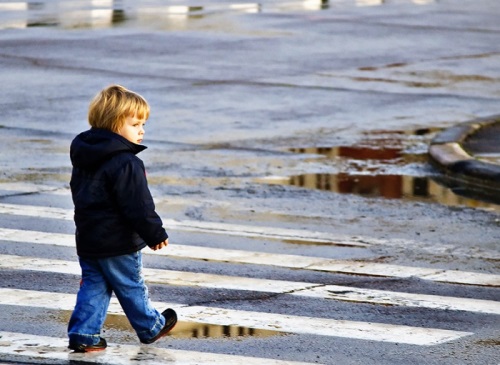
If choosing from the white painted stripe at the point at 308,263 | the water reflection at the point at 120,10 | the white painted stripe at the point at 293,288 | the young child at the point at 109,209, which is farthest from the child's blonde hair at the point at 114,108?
the water reflection at the point at 120,10

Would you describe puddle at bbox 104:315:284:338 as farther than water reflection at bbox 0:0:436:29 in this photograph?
No

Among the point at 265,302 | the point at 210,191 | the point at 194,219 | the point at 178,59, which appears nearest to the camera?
the point at 265,302

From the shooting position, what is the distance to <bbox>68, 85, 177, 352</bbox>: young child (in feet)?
20.7

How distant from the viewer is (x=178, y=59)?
20.5 m

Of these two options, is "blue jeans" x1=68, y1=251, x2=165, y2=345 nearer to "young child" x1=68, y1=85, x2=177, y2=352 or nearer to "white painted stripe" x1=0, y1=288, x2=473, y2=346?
"young child" x1=68, y1=85, x2=177, y2=352

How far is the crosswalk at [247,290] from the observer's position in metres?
6.63

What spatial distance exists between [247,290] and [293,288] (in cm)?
29

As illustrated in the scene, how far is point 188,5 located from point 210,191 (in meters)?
19.2

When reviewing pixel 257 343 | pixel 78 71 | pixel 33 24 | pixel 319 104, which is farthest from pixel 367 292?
pixel 33 24

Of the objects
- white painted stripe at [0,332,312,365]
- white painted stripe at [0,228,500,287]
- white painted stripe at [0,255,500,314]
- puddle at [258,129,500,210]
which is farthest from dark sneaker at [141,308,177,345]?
puddle at [258,129,500,210]

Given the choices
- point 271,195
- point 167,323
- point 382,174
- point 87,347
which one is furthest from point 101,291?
point 382,174

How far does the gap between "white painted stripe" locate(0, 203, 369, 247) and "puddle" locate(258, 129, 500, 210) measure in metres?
1.73

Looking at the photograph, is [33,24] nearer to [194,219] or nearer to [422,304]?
[194,219]

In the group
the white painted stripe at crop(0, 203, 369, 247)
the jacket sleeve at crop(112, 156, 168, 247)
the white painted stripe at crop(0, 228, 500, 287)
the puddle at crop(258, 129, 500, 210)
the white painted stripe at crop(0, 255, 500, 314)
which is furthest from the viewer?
the puddle at crop(258, 129, 500, 210)
